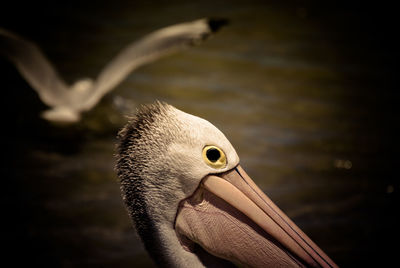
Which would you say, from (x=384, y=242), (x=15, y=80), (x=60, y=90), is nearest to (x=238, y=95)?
(x=60, y=90)

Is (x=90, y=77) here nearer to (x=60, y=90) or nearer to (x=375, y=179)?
(x=60, y=90)

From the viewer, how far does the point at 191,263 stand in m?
1.47

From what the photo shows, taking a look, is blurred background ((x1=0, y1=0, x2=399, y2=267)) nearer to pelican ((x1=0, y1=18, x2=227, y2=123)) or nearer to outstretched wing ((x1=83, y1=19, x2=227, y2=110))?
pelican ((x1=0, y1=18, x2=227, y2=123))

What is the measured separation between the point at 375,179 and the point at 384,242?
2.84 feet

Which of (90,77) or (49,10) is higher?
(49,10)

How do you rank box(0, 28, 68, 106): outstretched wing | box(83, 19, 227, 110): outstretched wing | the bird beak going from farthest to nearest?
1. box(0, 28, 68, 106): outstretched wing
2. box(83, 19, 227, 110): outstretched wing
3. the bird beak

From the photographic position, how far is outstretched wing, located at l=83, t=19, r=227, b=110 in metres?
Answer: 3.51

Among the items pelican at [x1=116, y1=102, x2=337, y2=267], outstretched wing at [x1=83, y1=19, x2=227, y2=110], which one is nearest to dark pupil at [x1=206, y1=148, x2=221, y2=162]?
pelican at [x1=116, y1=102, x2=337, y2=267]

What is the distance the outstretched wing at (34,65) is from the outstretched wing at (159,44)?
571 mm

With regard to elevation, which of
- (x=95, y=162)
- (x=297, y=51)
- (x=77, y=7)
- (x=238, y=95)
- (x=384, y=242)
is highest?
(x=77, y=7)

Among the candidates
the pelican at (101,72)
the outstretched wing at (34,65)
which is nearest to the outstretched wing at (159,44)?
the pelican at (101,72)

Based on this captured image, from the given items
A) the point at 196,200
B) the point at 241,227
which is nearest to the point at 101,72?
the point at 196,200

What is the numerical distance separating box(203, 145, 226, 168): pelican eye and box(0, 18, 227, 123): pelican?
89.4 inches

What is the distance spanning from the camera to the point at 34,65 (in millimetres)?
3910
